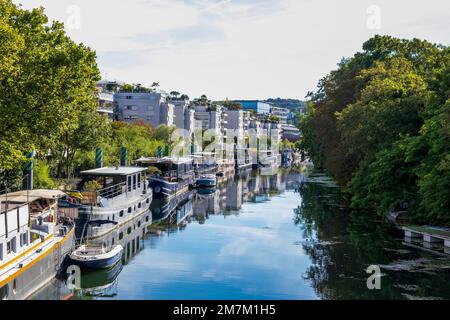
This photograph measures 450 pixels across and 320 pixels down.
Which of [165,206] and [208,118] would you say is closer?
[165,206]

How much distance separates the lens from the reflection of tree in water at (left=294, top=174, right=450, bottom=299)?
28484 mm

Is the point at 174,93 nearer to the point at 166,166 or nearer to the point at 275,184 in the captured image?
the point at 275,184

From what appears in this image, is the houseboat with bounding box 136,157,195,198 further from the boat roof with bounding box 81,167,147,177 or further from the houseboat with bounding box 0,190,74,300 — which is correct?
the houseboat with bounding box 0,190,74,300

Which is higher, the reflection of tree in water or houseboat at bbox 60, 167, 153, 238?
houseboat at bbox 60, 167, 153, 238

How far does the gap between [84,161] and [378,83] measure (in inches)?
1211

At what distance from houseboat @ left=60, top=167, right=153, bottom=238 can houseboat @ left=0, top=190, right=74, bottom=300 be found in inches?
229

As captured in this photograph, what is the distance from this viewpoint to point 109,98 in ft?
362

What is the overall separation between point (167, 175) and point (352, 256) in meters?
37.3

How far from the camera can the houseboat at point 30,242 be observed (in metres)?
25.0

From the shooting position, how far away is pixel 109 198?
1772 inches

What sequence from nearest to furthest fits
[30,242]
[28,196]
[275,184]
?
[30,242] → [28,196] → [275,184]

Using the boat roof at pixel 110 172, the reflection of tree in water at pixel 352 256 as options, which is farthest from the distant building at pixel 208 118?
the boat roof at pixel 110 172
